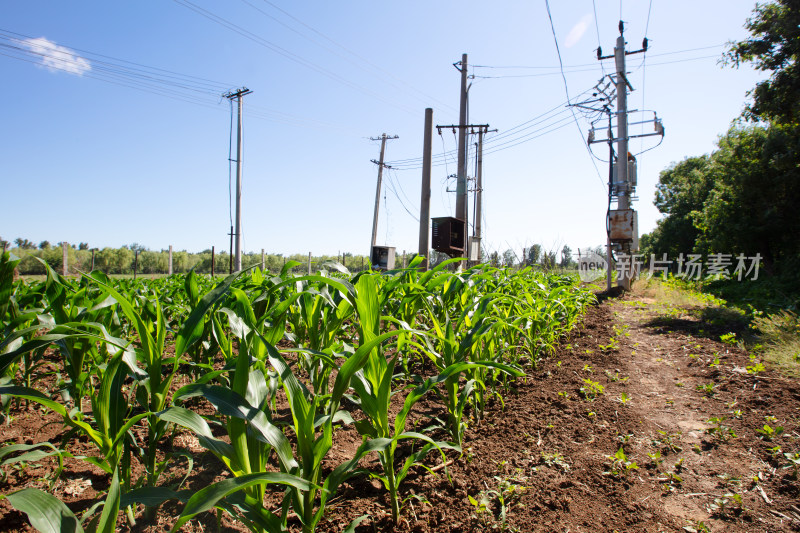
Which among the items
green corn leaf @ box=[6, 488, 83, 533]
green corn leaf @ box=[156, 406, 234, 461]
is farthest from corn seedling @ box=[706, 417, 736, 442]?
green corn leaf @ box=[6, 488, 83, 533]

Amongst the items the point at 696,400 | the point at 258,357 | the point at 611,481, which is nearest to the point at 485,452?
the point at 611,481

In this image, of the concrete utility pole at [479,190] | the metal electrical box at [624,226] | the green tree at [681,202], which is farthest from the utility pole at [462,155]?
the green tree at [681,202]

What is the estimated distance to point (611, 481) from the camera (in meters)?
1.80

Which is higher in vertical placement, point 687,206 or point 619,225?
point 687,206

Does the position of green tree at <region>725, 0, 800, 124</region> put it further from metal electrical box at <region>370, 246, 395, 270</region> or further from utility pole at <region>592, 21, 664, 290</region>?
metal electrical box at <region>370, 246, 395, 270</region>

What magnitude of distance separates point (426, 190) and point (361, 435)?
290 inches

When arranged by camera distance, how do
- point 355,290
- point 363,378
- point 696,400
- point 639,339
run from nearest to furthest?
point 363,378 → point 355,290 → point 696,400 → point 639,339

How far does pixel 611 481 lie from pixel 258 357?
5.41ft

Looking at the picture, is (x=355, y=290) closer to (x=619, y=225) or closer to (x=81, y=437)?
(x=81, y=437)

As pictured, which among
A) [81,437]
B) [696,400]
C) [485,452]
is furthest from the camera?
[696,400]

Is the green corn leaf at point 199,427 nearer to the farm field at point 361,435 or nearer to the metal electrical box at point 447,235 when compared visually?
the farm field at point 361,435

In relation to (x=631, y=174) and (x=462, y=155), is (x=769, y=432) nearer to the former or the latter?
(x=462, y=155)

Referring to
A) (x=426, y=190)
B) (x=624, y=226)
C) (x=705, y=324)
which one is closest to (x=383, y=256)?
(x=426, y=190)

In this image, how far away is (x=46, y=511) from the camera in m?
0.83
